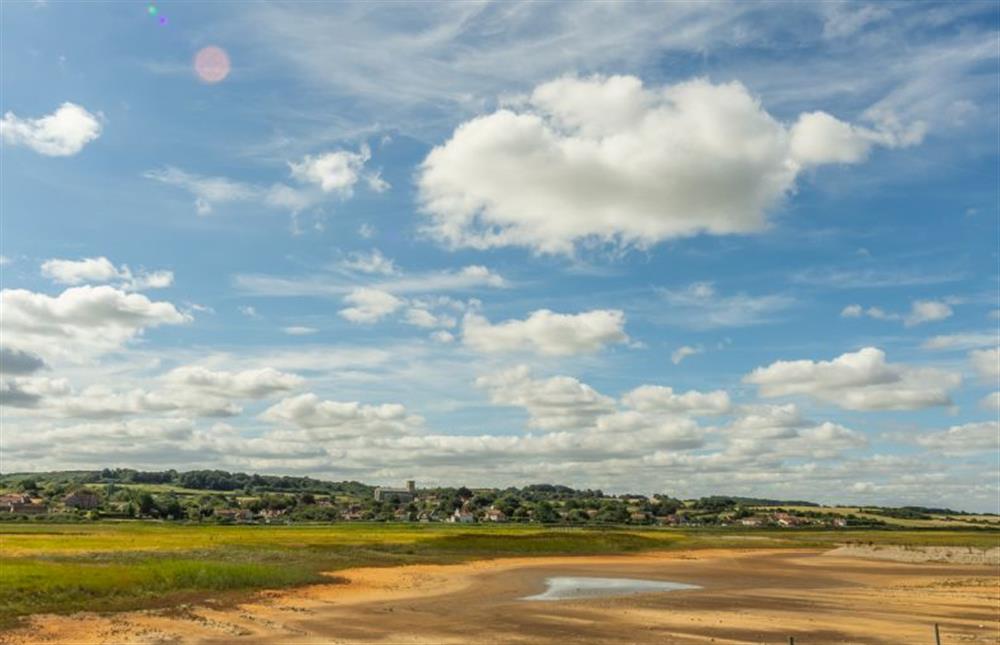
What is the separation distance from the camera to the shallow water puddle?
195 ft

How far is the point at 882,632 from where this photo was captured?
4091 cm

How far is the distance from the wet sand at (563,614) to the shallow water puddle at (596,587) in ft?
5.60

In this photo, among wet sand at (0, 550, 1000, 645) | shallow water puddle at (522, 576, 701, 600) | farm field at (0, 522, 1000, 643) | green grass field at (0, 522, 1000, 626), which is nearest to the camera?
wet sand at (0, 550, 1000, 645)

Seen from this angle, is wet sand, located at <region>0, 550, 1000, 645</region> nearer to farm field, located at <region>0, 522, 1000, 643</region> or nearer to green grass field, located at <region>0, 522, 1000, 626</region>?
farm field, located at <region>0, 522, 1000, 643</region>

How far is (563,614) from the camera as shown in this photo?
4825 centimetres

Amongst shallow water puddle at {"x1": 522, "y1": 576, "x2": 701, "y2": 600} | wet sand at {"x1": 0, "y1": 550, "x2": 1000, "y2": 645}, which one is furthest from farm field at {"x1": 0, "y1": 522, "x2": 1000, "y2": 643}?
shallow water puddle at {"x1": 522, "y1": 576, "x2": 701, "y2": 600}

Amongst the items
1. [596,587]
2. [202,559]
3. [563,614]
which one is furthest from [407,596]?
[202,559]

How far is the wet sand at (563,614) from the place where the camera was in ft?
127

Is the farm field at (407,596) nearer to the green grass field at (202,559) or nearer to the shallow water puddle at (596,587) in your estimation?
the green grass field at (202,559)

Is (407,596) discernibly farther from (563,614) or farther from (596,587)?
(596,587)

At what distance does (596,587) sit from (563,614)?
735 inches

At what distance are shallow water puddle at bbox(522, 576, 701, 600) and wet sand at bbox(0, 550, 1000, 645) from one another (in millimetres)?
1708

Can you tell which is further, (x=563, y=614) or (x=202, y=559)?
(x=202, y=559)

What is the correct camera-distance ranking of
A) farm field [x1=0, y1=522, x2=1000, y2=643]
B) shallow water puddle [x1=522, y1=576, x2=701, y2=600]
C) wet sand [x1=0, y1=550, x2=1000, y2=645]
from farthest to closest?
shallow water puddle [x1=522, y1=576, x2=701, y2=600]
farm field [x1=0, y1=522, x2=1000, y2=643]
wet sand [x1=0, y1=550, x2=1000, y2=645]
